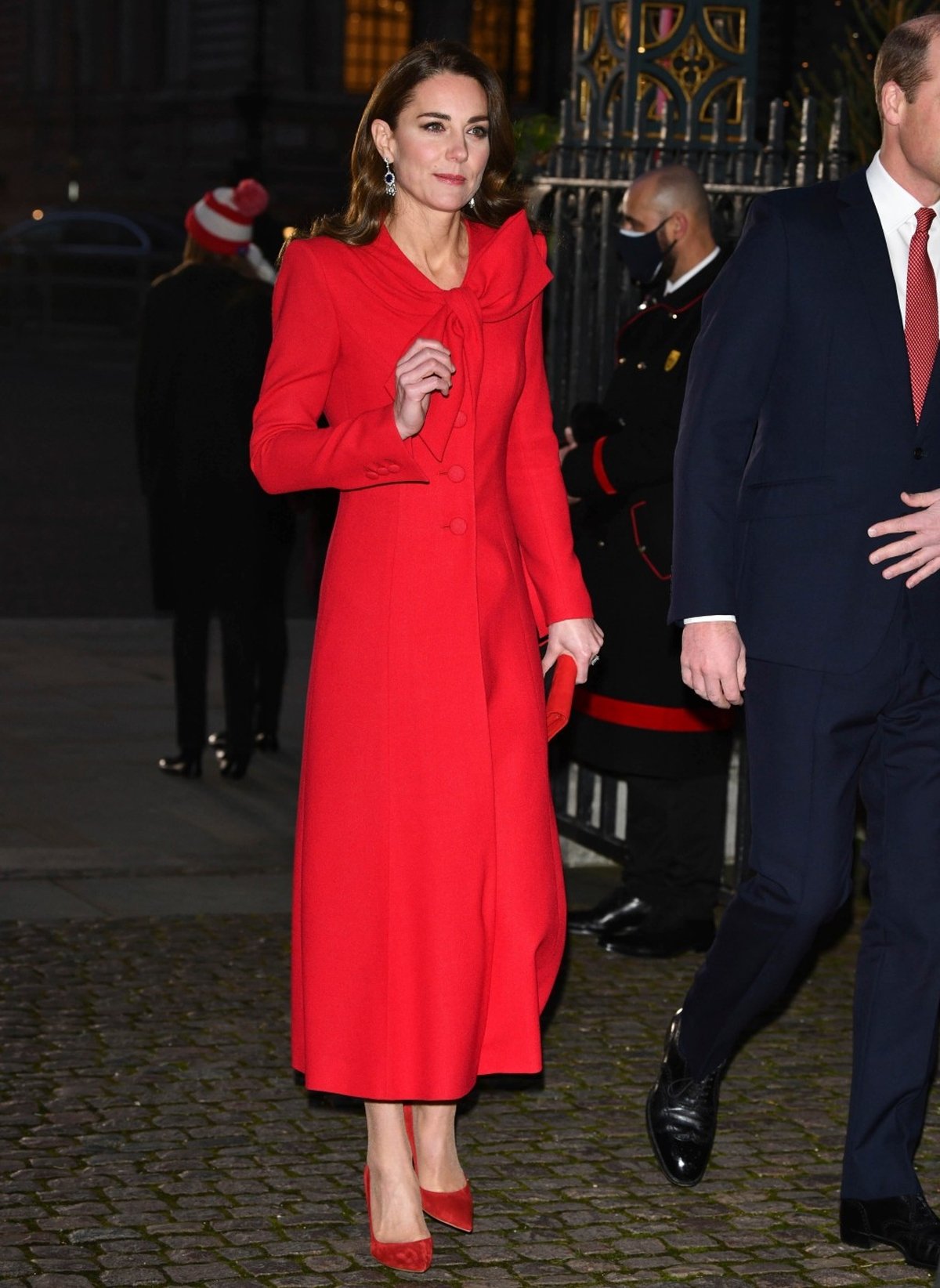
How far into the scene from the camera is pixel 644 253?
5977mm

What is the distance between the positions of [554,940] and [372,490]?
0.88 metres

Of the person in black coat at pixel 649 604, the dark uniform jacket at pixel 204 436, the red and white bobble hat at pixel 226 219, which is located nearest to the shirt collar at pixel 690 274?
the person in black coat at pixel 649 604

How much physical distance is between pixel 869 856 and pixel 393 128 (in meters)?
1.54

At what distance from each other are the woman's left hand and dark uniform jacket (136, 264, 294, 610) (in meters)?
3.79

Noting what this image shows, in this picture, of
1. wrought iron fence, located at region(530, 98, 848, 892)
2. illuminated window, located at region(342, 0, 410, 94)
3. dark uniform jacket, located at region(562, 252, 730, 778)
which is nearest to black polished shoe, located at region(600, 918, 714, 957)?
wrought iron fence, located at region(530, 98, 848, 892)

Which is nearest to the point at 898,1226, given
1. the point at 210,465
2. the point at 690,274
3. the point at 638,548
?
the point at 638,548

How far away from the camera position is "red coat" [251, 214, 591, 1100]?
13.0 ft

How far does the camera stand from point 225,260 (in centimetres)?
818

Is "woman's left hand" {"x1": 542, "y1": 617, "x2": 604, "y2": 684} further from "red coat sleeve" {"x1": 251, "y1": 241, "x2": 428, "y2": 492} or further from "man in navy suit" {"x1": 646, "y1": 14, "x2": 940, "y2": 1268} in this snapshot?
"red coat sleeve" {"x1": 251, "y1": 241, "x2": 428, "y2": 492}

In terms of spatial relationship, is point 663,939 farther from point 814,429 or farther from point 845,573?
point 814,429

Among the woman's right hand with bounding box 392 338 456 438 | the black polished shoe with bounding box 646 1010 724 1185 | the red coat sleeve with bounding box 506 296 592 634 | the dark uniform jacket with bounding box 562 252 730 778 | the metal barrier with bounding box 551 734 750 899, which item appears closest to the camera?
the woman's right hand with bounding box 392 338 456 438

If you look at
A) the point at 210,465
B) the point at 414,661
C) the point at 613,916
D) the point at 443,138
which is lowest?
the point at 613,916

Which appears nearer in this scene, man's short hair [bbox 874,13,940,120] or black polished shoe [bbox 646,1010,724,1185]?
man's short hair [bbox 874,13,940,120]

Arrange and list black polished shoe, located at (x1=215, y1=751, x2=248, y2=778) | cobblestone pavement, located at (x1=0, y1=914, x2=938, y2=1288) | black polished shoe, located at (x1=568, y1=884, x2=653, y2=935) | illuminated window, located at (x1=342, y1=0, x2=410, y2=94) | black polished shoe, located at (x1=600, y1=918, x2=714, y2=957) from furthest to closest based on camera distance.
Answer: illuminated window, located at (x1=342, y1=0, x2=410, y2=94) < black polished shoe, located at (x1=215, y1=751, x2=248, y2=778) < black polished shoe, located at (x1=568, y1=884, x2=653, y2=935) < black polished shoe, located at (x1=600, y1=918, x2=714, y2=957) < cobblestone pavement, located at (x1=0, y1=914, x2=938, y2=1288)
